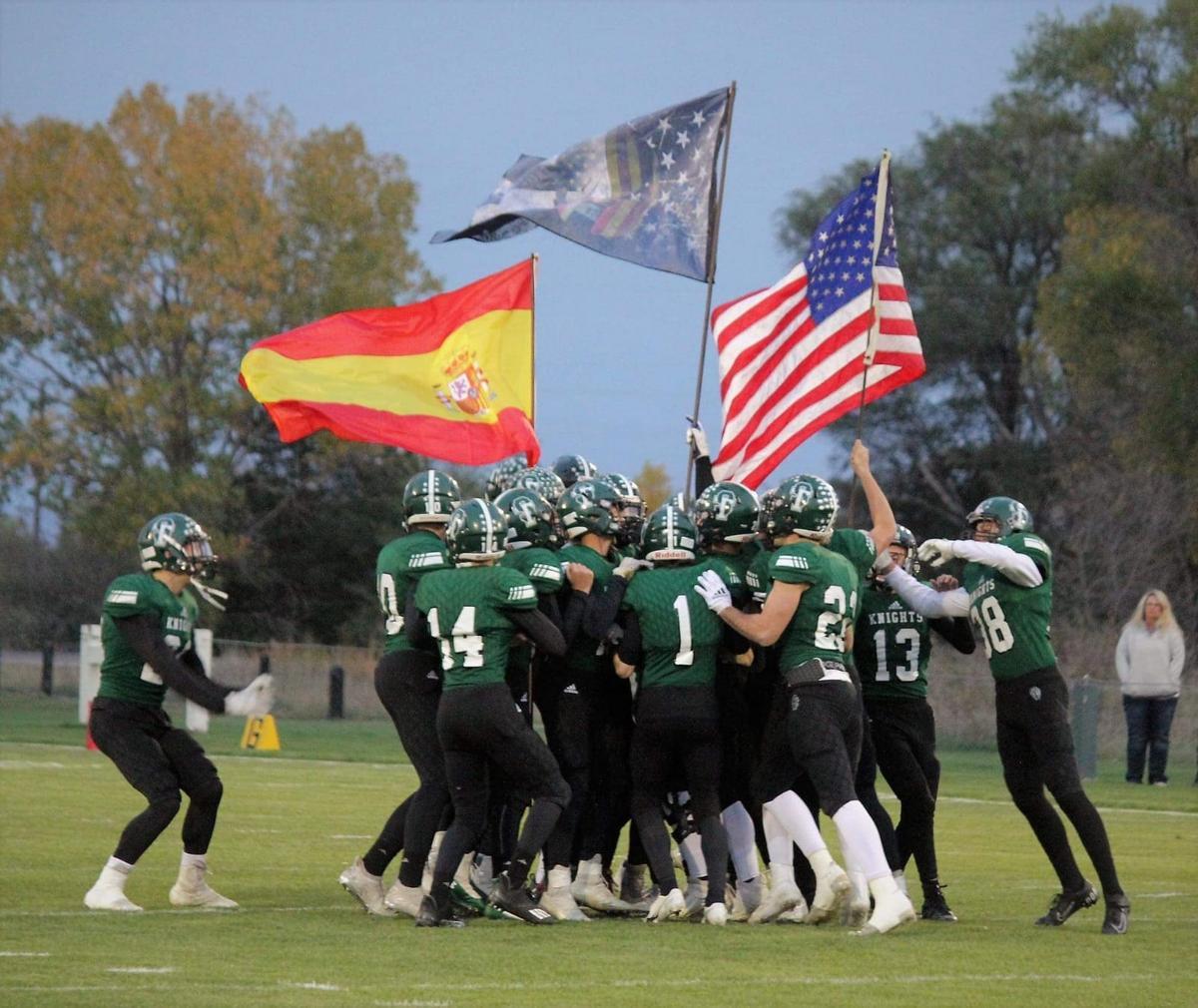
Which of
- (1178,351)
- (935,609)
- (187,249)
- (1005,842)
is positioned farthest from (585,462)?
(187,249)

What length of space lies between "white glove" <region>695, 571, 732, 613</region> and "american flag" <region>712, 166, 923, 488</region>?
3.30 meters

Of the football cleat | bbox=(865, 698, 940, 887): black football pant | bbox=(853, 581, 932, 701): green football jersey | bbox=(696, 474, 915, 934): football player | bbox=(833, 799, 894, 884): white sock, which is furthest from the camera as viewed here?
bbox=(853, 581, 932, 701): green football jersey

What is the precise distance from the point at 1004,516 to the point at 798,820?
206 centimetres

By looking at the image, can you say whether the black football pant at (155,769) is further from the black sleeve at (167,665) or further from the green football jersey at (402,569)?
the green football jersey at (402,569)

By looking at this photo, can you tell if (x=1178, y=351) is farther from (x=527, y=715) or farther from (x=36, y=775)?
(x=527, y=715)

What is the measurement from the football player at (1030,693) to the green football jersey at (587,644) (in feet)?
5.75

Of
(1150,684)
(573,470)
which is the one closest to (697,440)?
(573,470)

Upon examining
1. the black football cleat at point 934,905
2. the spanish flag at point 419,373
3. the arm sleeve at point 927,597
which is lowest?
the black football cleat at point 934,905

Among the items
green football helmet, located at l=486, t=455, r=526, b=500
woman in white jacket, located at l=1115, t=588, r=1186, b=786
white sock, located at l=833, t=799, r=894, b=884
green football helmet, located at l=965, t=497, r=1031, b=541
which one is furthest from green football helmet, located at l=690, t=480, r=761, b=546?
woman in white jacket, located at l=1115, t=588, r=1186, b=786

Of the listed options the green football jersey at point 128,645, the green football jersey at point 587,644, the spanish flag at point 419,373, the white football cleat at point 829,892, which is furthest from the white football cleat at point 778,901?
the spanish flag at point 419,373

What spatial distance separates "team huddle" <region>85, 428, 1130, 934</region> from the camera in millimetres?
10148

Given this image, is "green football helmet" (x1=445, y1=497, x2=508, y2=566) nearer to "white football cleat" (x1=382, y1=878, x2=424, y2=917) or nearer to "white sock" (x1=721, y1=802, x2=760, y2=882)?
"white football cleat" (x1=382, y1=878, x2=424, y2=917)

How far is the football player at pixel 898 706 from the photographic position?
443 inches

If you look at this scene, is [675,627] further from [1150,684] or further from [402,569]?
[1150,684]
